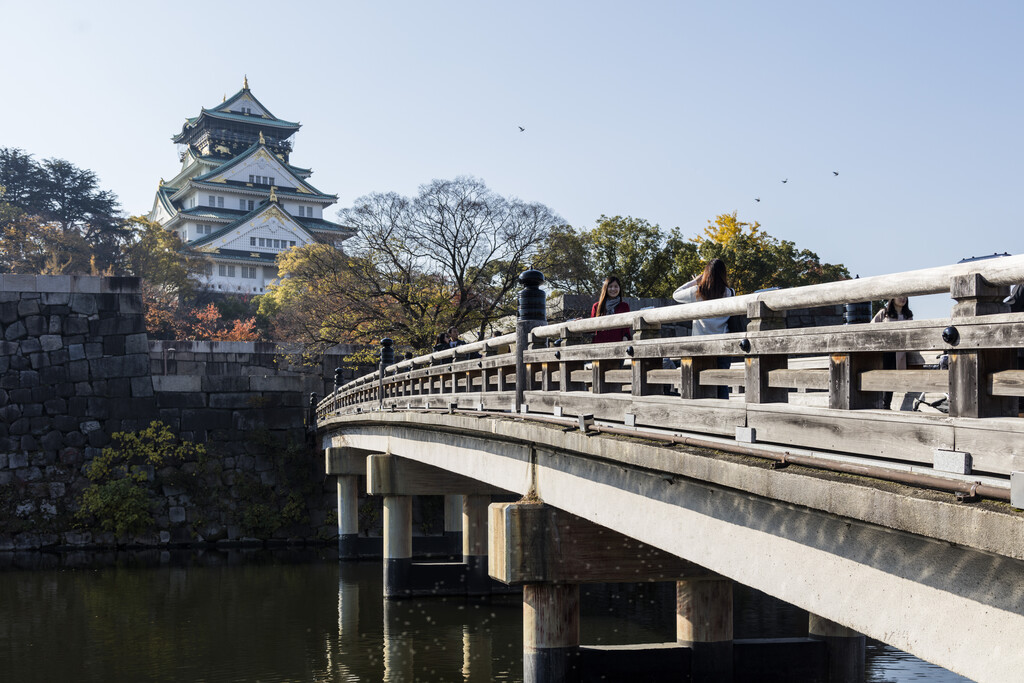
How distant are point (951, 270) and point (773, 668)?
849 centimetres

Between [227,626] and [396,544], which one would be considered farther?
[396,544]

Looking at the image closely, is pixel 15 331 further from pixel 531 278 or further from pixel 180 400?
pixel 531 278

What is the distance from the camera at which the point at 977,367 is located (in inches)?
165

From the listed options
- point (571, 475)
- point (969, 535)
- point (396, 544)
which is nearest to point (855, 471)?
point (969, 535)

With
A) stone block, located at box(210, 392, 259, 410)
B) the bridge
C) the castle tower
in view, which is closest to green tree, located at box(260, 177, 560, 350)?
stone block, located at box(210, 392, 259, 410)

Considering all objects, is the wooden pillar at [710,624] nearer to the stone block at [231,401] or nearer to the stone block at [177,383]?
the stone block at [231,401]

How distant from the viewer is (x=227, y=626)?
19422 mm

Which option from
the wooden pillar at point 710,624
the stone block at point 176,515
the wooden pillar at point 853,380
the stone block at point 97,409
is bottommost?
the stone block at point 176,515

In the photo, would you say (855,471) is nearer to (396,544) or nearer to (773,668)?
(773,668)

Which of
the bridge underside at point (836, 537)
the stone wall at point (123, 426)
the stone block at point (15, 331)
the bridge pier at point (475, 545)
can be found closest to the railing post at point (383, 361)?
the bridge pier at point (475, 545)

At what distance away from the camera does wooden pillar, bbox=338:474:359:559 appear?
28.4 m

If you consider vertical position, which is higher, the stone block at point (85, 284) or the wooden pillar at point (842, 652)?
Result: the stone block at point (85, 284)

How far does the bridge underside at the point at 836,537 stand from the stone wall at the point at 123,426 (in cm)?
2472

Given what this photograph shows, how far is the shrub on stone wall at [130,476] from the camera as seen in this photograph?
3067 centimetres
